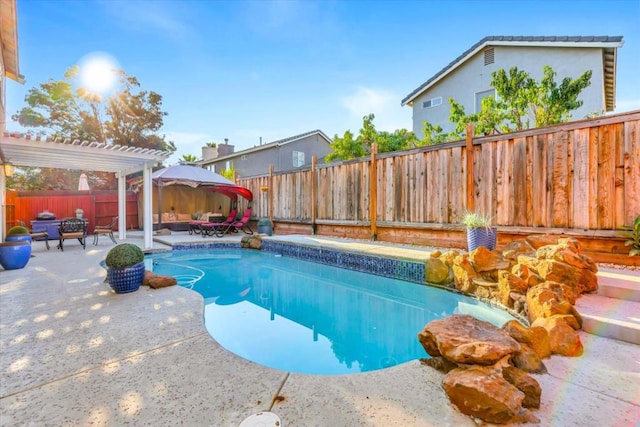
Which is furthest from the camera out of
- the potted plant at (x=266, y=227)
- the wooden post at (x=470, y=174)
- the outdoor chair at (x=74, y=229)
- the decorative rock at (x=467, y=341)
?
the potted plant at (x=266, y=227)

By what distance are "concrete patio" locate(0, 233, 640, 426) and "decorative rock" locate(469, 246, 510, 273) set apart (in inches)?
68.6

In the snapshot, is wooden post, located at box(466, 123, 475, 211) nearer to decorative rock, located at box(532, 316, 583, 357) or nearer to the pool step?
the pool step

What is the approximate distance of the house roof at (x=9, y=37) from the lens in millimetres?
5742

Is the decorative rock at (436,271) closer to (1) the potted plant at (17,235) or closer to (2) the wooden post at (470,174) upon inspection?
(2) the wooden post at (470,174)

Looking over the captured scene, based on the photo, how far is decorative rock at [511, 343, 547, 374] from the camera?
195 cm

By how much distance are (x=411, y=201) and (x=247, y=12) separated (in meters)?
6.38

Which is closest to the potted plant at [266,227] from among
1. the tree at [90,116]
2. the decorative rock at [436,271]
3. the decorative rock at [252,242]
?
the decorative rock at [252,242]

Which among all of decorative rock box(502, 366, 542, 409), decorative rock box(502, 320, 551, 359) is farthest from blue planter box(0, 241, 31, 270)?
decorative rock box(502, 320, 551, 359)

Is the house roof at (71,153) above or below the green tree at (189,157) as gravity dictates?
below

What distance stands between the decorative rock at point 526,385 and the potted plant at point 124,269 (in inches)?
166

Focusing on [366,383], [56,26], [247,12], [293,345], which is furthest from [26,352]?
[56,26]

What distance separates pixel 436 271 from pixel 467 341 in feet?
9.69

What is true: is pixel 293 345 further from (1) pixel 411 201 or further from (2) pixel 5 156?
(2) pixel 5 156

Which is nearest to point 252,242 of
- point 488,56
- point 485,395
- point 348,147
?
point 348,147
